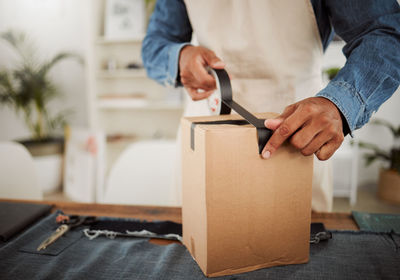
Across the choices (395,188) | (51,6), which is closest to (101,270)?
(395,188)

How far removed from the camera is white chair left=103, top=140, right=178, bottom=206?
4.42 ft

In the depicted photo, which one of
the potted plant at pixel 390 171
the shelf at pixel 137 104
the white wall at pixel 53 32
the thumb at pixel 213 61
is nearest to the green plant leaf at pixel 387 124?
the potted plant at pixel 390 171

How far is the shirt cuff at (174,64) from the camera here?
3.14 ft

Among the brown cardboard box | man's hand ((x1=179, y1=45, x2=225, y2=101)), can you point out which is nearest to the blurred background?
man's hand ((x1=179, y1=45, x2=225, y2=101))

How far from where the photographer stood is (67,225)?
2.66 ft

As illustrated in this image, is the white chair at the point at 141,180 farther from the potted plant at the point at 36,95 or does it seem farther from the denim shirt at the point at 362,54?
the potted plant at the point at 36,95

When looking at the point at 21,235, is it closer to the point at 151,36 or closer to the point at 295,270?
the point at 295,270

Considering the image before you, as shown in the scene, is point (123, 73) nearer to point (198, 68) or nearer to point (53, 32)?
point (53, 32)

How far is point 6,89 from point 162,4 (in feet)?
9.30

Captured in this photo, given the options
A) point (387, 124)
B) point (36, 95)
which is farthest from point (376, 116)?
point (36, 95)

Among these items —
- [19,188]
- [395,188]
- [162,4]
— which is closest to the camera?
[162,4]

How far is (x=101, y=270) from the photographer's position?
25.0 inches

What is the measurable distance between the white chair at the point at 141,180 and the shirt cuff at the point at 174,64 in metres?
0.43

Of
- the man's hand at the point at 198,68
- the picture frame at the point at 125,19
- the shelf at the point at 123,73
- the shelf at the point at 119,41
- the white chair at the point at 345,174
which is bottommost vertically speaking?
the white chair at the point at 345,174
